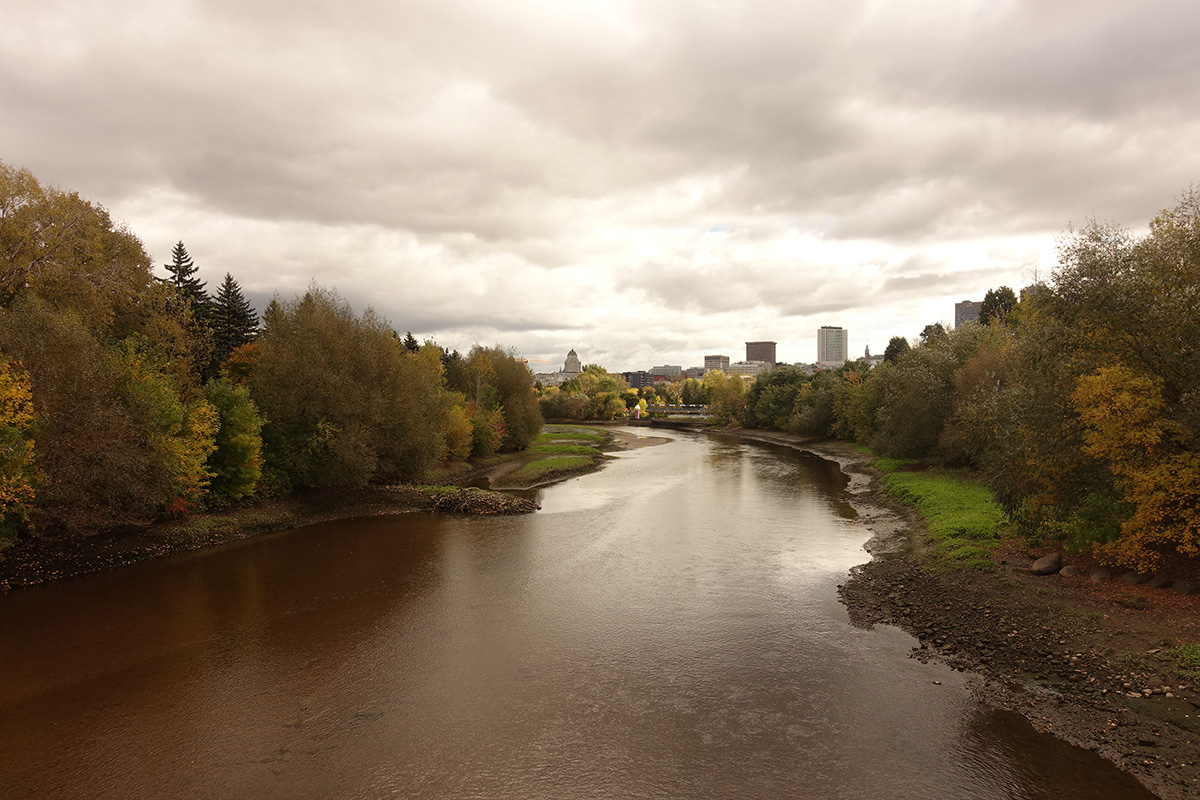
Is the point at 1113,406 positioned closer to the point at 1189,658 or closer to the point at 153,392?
the point at 1189,658

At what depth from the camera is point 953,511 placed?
28172 mm

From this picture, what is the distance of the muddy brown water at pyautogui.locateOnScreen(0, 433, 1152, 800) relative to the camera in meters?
10.6

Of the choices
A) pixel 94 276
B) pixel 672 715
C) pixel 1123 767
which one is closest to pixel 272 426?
pixel 94 276

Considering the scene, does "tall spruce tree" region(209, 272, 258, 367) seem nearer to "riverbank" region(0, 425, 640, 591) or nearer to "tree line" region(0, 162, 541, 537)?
"tree line" region(0, 162, 541, 537)

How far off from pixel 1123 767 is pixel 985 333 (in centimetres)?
4337

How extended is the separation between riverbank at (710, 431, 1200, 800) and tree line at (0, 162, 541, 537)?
1122 inches

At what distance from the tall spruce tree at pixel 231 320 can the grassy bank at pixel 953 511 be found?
49.3 m

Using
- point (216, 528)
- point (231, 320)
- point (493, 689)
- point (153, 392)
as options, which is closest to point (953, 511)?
point (493, 689)

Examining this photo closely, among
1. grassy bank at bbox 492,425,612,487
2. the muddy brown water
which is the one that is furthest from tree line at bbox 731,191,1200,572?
grassy bank at bbox 492,425,612,487

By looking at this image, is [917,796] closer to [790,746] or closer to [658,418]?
[790,746]

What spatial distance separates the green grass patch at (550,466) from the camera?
48.9m

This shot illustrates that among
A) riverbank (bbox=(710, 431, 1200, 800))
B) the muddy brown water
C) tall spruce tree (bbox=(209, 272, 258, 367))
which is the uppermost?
tall spruce tree (bbox=(209, 272, 258, 367))

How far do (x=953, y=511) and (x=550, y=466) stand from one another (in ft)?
108

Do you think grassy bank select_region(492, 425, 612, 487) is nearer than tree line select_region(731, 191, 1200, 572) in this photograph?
No
